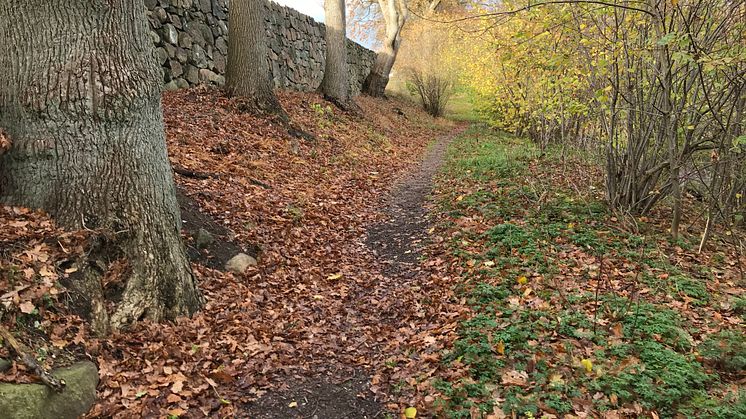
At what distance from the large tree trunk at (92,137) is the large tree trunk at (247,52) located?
A: 601 centimetres

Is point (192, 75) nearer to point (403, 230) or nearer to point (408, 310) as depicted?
point (403, 230)

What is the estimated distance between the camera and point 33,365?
311cm

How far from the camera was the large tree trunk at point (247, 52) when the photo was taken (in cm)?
1012

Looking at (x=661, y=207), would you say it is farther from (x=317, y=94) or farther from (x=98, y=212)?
(x=317, y=94)

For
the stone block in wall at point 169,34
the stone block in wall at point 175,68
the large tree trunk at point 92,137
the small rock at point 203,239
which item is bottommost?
the small rock at point 203,239

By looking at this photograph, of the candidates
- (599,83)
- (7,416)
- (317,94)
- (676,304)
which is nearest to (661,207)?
(599,83)

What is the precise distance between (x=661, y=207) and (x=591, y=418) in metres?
5.46

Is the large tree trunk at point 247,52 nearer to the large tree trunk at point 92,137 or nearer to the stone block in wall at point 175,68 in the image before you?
the stone block in wall at point 175,68

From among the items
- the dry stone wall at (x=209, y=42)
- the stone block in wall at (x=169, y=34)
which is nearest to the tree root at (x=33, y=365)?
the dry stone wall at (x=209, y=42)

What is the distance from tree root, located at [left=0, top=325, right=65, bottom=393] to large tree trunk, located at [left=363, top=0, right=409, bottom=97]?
65.9 ft

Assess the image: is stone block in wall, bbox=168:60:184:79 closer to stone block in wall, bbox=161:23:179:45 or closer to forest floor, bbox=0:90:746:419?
stone block in wall, bbox=161:23:179:45

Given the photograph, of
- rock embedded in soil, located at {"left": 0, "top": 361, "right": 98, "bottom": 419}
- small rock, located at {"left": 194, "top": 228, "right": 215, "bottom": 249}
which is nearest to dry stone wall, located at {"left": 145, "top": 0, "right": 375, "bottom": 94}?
small rock, located at {"left": 194, "top": 228, "right": 215, "bottom": 249}

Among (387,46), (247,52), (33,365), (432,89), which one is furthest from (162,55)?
(432,89)

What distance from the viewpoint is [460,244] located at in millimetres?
6184
